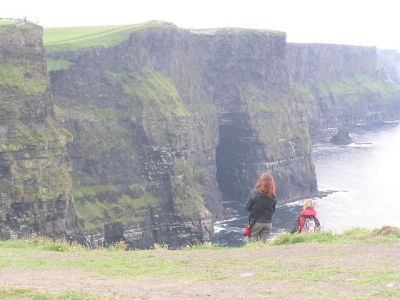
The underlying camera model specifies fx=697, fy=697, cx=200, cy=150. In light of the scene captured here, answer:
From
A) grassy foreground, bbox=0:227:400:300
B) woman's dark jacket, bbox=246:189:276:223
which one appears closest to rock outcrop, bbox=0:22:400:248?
grassy foreground, bbox=0:227:400:300

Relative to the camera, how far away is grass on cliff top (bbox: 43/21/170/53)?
4466 inches

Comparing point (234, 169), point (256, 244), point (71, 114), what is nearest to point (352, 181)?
point (234, 169)

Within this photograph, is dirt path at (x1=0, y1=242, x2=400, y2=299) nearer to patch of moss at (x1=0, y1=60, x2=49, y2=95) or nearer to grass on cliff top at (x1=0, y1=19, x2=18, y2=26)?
patch of moss at (x1=0, y1=60, x2=49, y2=95)

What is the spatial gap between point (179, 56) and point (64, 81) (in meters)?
34.5

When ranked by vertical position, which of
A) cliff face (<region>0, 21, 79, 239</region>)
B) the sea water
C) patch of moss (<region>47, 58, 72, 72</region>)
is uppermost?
patch of moss (<region>47, 58, 72, 72</region>)

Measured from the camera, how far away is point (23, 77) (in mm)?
83500

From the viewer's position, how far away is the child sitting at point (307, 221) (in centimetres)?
2598

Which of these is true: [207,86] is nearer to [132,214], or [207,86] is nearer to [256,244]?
[132,214]

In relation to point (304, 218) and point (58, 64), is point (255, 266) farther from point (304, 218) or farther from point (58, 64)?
point (58, 64)

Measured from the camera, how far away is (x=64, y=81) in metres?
109

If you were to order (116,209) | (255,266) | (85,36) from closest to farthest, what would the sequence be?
1. (255,266)
2. (116,209)
3. (85,36)

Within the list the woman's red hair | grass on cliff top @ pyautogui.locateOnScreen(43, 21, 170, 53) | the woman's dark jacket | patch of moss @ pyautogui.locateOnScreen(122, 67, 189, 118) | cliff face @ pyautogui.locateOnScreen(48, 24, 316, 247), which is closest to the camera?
the woman's red hair

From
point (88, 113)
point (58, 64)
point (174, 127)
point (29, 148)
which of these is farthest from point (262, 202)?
point (174, 127)

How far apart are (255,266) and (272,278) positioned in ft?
7.49
